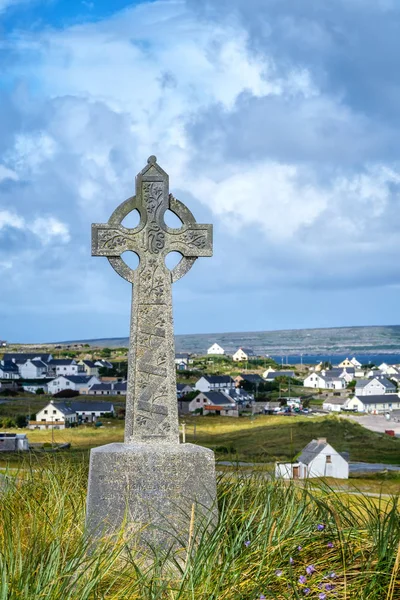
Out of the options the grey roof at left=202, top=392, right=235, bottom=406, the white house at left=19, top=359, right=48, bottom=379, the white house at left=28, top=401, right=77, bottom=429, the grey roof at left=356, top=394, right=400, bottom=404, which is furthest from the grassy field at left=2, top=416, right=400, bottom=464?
the white house at left=19, top=359, right=48, bottom=379

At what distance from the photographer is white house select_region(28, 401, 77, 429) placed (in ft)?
222

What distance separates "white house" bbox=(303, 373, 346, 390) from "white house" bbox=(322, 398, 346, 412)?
99.5 ft

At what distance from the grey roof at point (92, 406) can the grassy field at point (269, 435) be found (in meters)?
4.64

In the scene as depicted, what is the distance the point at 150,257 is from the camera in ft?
31.2

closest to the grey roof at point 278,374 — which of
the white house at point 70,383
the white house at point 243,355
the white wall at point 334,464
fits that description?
the white house at point 243,355

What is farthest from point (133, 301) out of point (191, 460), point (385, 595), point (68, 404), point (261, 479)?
point (68, 404)

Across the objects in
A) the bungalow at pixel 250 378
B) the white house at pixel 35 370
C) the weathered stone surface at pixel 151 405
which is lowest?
the bungalow at pixel 250 378

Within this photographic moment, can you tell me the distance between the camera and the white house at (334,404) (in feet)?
342

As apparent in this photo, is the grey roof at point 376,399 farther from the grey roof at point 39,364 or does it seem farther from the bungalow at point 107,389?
the grey roof at point 39,364

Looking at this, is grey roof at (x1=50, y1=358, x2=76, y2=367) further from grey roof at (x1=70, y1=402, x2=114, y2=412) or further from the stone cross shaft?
the stone cross shaft

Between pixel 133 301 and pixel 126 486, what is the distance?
7.31 feet

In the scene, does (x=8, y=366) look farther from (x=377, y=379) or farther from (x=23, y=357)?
(x=377, y=379)

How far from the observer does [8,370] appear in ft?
374

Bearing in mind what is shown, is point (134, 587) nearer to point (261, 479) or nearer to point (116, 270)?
point (261, 479)
